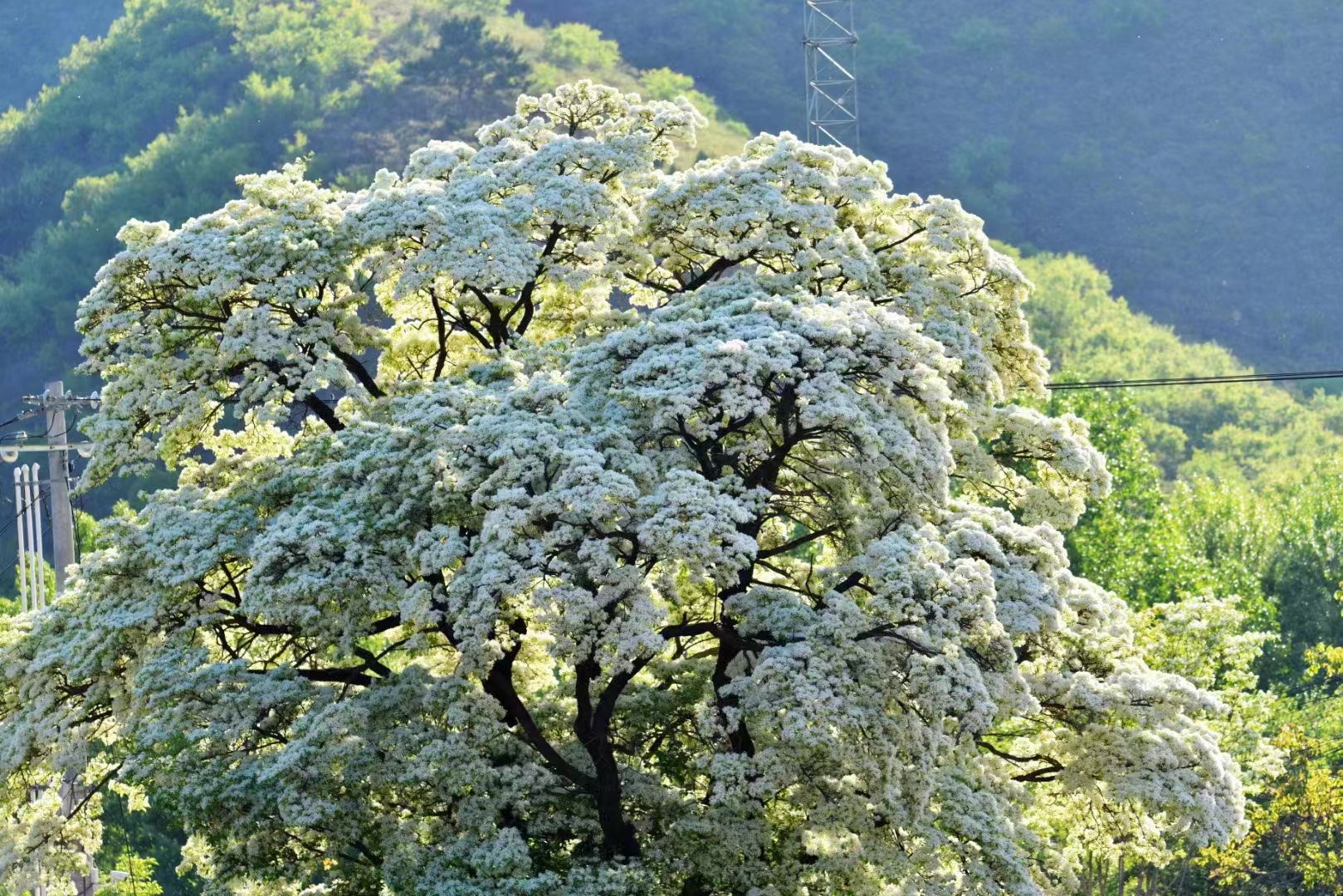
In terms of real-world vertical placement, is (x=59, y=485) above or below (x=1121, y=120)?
below

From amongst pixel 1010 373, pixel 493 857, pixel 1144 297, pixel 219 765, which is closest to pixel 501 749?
pixel 493 857

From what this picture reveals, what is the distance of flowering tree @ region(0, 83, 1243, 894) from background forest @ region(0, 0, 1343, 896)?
198 feet

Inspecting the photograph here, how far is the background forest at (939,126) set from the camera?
356 feet

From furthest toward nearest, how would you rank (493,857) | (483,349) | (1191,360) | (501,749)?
(1191,360), (483,349), (501,749), (493,857)

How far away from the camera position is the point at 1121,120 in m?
134

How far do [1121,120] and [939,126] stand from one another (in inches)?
513

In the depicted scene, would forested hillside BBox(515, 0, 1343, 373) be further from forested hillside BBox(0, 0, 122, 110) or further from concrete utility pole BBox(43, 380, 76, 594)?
concrete utility pole BBox(43, 380, 76, 594)

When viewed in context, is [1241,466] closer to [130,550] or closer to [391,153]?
[391,153]

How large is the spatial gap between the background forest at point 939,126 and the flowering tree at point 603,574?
60264mm

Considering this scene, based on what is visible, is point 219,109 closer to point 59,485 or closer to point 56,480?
point 59,485

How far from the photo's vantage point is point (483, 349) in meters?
24.8

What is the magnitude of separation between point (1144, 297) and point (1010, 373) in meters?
99.9

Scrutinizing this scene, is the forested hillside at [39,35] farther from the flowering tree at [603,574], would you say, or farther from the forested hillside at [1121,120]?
the flowering tree at [603,574]

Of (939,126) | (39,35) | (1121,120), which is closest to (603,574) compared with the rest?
(939,126)
